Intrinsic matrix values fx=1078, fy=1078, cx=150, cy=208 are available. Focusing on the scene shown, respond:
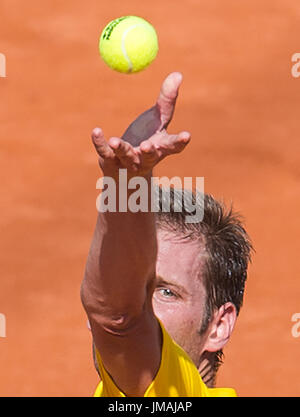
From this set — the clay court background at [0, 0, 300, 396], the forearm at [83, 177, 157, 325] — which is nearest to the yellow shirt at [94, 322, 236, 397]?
the forearm at [83, 177, 157, 325]

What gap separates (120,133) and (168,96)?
726 cm

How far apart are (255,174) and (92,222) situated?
1701 mm

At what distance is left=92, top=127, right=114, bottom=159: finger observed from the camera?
308cm

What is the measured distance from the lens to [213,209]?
185 inches

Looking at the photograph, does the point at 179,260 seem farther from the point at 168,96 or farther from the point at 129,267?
the point at 168,96

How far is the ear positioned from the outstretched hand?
1411 mm

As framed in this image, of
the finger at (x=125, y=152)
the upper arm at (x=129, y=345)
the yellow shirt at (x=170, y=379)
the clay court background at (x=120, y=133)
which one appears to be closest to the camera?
the finger at (x=125, y=152)

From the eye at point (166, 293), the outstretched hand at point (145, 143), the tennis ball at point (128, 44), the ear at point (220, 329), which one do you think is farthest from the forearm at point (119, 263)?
the ear at point (220, 329)

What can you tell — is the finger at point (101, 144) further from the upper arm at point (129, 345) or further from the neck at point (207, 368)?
the neck at point (207, 368)

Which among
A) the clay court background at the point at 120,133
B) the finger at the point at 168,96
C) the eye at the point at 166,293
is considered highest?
the clay court background at the point at 120,133

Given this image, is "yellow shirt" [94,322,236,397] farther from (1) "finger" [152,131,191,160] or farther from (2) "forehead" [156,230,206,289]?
(1) "finger" [152,131,191,160]

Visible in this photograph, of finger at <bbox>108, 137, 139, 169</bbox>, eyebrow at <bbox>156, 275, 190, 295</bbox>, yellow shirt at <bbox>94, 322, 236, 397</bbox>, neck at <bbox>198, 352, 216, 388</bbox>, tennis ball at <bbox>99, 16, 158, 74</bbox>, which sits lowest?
yellow shirt at <bbox>94, 322, 236, 397</bbox>

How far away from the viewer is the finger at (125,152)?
3.07 metres

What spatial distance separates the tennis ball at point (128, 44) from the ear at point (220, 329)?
1.23 metres
